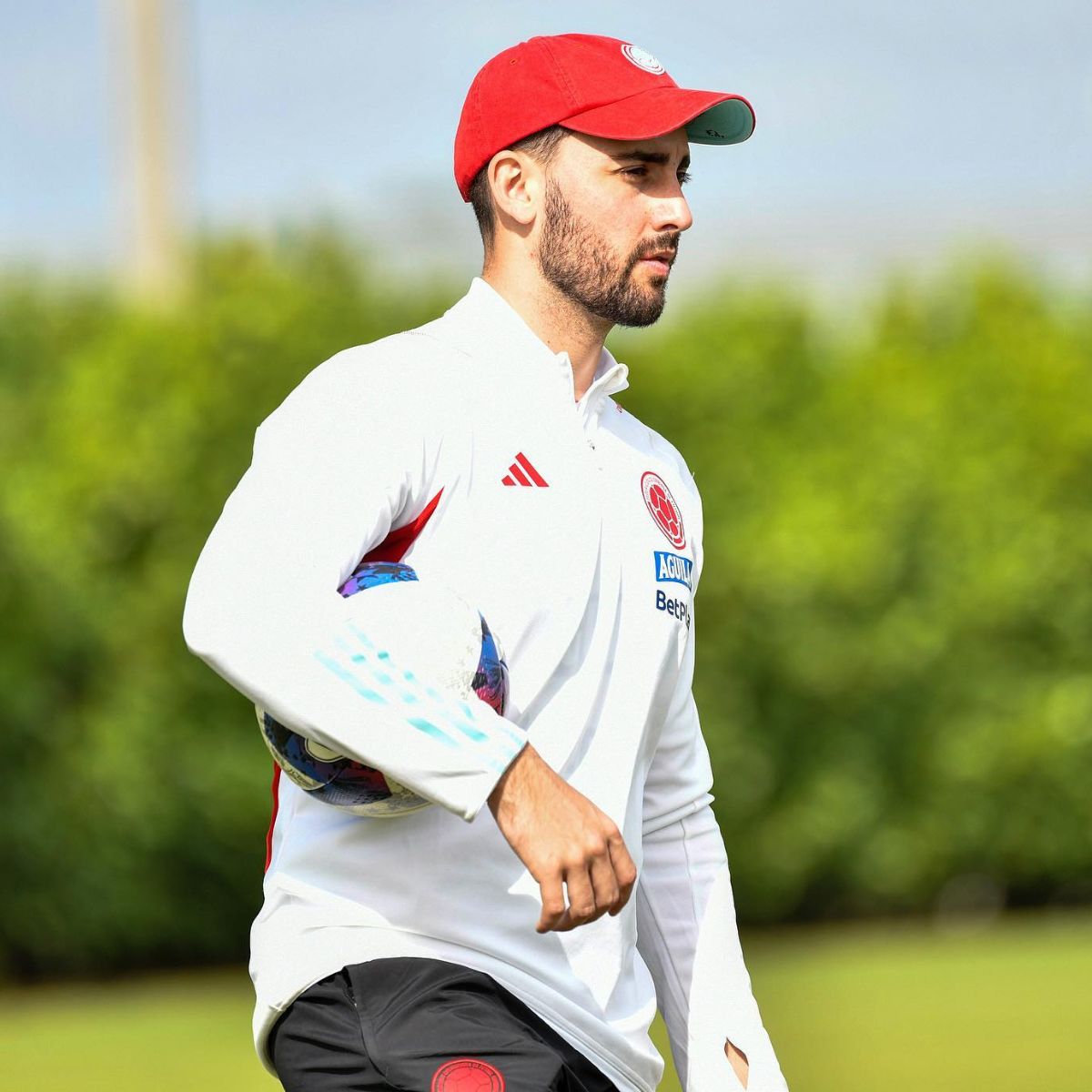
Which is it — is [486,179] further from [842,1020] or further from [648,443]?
[842,1020]

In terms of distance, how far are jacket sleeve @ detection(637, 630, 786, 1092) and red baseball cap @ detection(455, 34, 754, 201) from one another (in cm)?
96

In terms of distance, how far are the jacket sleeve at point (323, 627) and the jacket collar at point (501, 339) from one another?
1.67ft

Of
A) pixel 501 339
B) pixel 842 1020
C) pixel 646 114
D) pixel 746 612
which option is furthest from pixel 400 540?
pixel 746 612

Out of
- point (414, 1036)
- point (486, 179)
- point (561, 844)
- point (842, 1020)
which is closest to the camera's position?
point (561, 844)

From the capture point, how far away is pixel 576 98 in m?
→ 3.28

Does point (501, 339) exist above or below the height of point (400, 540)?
above

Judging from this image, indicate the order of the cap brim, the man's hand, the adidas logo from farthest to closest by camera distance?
the cap brim
the adidas logo
the man's hand

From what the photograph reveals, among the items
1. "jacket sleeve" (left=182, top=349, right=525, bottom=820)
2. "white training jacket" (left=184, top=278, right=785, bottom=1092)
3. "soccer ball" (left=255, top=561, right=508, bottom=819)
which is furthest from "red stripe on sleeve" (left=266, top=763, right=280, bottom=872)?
"jacket sleeve" (left=182, top=349, right=525, bottom=820)

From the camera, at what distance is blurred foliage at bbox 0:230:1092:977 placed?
36.9 ft

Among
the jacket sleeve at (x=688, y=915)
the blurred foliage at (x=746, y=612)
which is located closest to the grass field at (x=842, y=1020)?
the blurred foliage at (x=746, y=612)

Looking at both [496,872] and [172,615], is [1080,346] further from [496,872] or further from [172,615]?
[496,872]

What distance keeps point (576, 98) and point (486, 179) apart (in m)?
0.26

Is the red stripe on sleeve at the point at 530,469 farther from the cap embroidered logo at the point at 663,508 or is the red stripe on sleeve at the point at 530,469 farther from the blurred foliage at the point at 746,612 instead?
the blurred foliage at the point at 746,612

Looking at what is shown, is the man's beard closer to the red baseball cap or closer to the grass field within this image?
the red baseball cap
